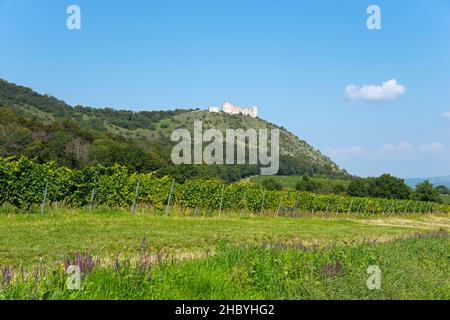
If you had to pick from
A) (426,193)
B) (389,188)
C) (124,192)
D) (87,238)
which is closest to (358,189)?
(389,188)

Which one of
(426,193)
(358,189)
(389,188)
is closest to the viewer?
(426,193)

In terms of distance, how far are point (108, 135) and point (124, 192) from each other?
7440 cm

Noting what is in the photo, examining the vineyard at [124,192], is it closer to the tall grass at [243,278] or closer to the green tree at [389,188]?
the tall grass at [243,278]

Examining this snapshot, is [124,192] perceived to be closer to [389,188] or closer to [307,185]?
[307,185]

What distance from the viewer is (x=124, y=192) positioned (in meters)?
25.9

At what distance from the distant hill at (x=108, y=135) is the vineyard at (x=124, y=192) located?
39319 millimetres

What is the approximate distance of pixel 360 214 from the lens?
48562mm

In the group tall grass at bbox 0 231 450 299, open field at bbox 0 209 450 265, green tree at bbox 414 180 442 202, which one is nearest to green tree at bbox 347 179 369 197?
green tree at bbox 414 180 442 202

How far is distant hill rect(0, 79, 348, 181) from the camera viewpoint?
7206 centimetres

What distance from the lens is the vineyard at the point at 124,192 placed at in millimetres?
20984

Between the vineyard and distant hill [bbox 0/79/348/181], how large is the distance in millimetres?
39319

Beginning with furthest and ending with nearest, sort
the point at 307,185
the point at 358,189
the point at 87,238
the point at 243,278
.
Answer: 1. the point at 358,189
2. the point at 307,185
3. the point at 87,238
4. the point at 243,278
